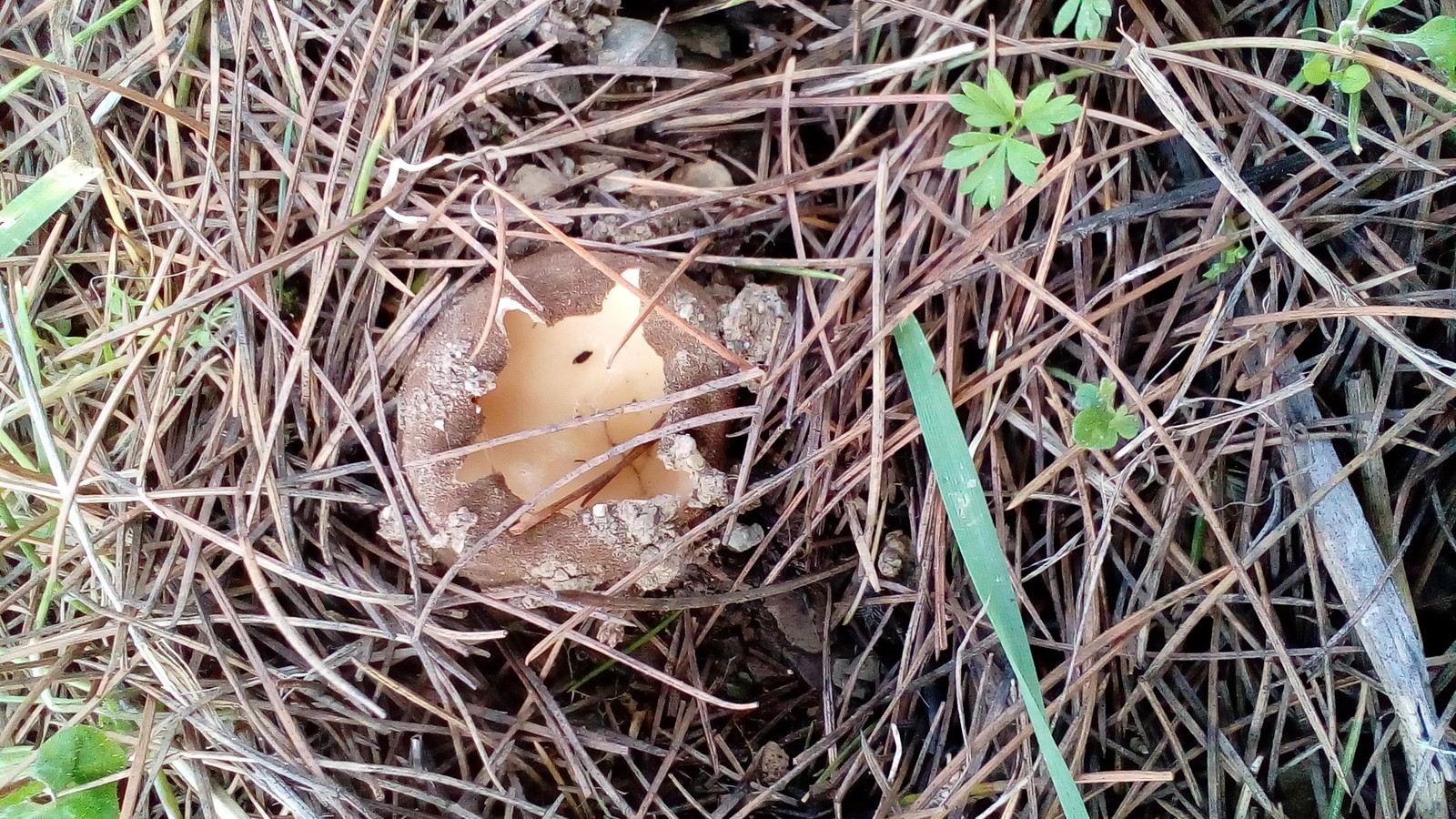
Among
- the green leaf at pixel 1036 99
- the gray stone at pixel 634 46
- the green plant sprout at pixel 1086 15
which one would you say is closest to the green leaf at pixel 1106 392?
the green leaf at pixel 1036 99

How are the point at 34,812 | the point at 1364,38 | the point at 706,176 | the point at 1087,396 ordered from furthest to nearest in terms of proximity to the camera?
the point at 706,176
the point at 34,812
the point at 1087,396
the point at 1364,38

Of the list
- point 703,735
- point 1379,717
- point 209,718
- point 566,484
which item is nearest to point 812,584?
point 703,735

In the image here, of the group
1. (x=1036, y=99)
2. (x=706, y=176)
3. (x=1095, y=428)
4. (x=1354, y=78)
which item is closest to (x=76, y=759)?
(x=706, y=176)

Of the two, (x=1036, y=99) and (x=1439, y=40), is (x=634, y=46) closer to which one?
(x=1036, y=99)

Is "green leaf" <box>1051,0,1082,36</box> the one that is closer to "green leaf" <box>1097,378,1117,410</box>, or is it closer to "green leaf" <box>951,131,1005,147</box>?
"green leaf" <box>951,131,1005,147</box>

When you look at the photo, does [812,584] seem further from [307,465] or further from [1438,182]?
[1438,182]

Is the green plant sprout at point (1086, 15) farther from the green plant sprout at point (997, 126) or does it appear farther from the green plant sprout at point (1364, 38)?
the green plant sprout at point (1364, 38)
